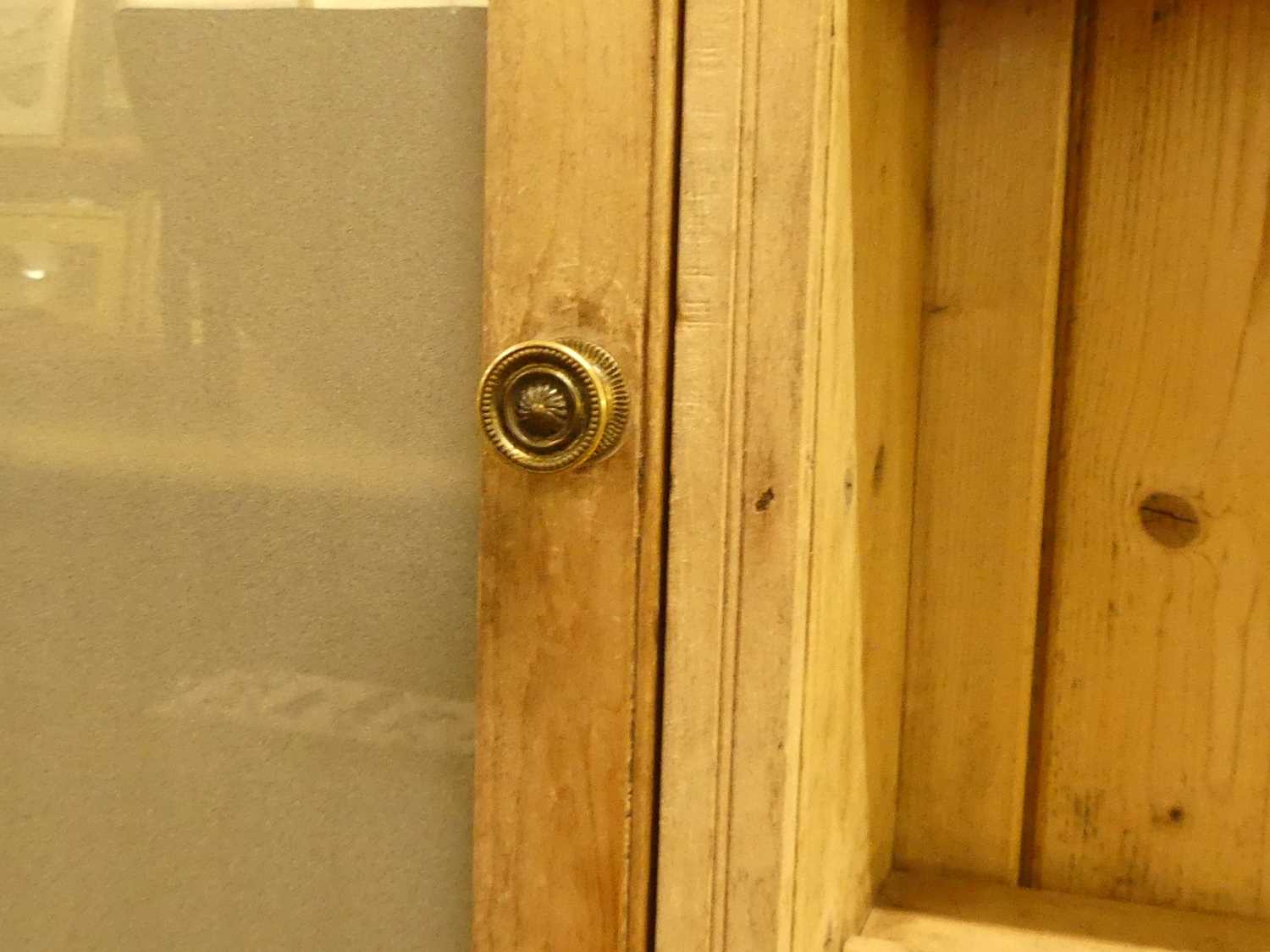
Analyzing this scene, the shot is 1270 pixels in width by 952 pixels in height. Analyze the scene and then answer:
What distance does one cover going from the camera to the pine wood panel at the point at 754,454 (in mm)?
450

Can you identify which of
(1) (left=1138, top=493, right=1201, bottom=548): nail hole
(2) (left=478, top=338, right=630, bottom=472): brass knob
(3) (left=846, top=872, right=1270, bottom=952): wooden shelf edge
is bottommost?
(3) (left=846, top=872, right=1270, bottom=952): wooden shelf edge

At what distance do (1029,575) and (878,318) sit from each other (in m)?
0.17

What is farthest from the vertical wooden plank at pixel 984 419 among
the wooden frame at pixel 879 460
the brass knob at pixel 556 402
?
the brass knob at pixel 556 402

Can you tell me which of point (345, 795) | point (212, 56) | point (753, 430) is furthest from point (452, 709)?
point (212, 56)

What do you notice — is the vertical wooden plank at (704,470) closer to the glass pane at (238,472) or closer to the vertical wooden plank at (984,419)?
the glass pane at (238,472)

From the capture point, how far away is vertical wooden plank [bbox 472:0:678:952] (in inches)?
18.2

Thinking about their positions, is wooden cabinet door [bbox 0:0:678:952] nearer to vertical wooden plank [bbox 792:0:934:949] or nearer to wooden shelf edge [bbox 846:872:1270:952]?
vertical wooden plank [bbox 792:0:934:949]

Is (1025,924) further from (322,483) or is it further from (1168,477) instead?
(322,483)

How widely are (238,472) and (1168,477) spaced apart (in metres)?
0.43

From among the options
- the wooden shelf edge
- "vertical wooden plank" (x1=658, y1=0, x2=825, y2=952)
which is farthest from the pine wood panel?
the wooden shelf edge

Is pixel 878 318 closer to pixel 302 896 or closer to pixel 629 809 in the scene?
pixel 629 809

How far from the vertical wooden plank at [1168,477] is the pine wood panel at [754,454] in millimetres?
186

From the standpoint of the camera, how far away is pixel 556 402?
0.47 meters

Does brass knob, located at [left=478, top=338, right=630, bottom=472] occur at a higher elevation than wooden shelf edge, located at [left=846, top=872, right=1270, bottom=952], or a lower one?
higher
